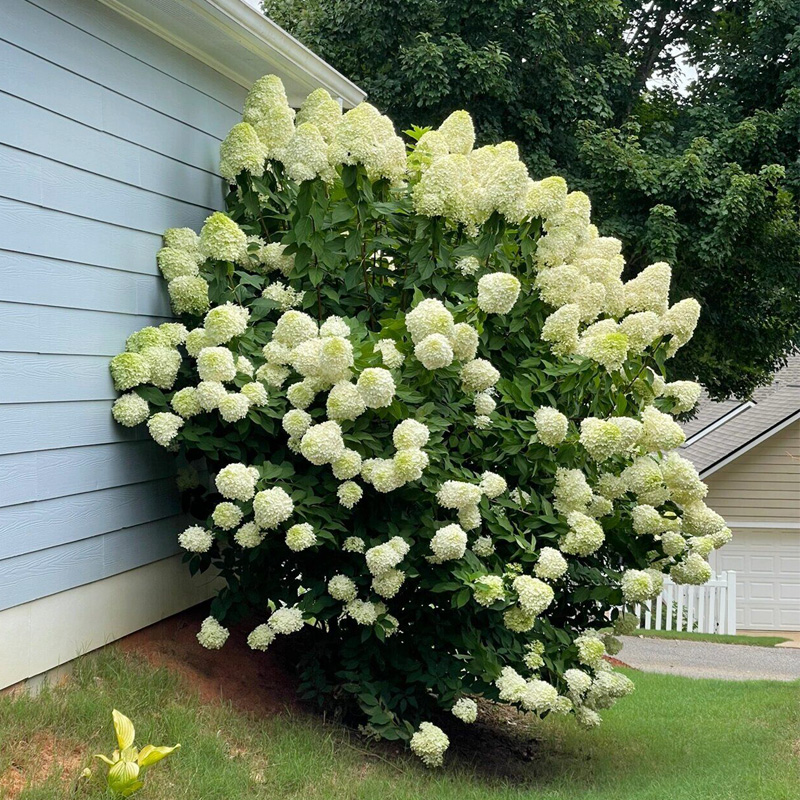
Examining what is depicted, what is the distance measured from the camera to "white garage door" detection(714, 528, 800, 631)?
58.6 ft

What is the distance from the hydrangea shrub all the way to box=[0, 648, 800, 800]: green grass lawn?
314 millimetres

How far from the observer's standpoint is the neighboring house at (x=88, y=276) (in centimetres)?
400

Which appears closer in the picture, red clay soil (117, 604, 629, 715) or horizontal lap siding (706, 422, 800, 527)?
red clay soil (117, 604, 629, 715)

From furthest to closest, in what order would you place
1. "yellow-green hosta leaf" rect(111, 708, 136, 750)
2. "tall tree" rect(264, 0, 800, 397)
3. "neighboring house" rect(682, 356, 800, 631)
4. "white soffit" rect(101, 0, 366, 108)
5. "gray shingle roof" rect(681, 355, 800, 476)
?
"neighboring house" rect(682, 356, 800, 631)
"gray shingle roof" rect(681, 355, 800, 476)
"tall tree" rect(264, 0, 800, 397)
"white soffit" rect(101, 0, 366, 108)
"yellow-green hosta leaf" rect(111, 708, 136, 750)

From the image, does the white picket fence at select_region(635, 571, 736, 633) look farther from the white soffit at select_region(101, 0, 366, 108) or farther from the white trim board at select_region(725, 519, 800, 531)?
the white soffit at select_region(101, 0, 366, 108)

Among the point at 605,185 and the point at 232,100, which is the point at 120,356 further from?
the point at 605,185

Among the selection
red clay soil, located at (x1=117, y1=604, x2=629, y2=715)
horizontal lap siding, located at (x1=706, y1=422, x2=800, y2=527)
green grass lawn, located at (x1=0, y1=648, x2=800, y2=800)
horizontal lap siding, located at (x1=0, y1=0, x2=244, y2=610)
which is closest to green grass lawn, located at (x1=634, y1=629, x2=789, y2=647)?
horizontal lap siding, located at (x1=706, y1=422, x2=800, y2=527)

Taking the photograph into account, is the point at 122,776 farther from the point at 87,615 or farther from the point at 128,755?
the point at 87,615

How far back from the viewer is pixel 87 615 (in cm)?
446

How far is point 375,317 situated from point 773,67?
10.6 meters

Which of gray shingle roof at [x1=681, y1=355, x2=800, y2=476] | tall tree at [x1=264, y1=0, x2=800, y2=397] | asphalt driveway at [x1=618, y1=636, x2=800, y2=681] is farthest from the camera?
gray shingle roof at [x1=681, y1=355, x2=800, y2=476]

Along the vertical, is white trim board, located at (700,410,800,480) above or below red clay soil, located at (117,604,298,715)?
below

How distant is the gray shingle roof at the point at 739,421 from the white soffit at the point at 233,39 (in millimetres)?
12936

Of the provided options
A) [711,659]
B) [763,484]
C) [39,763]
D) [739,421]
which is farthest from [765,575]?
[39,763]
